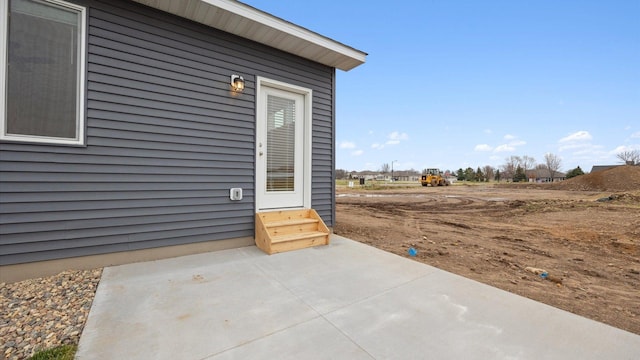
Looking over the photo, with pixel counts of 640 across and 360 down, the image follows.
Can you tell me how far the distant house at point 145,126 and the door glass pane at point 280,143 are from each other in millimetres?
17

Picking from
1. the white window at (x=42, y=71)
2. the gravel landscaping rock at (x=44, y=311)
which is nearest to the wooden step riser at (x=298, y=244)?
the gravel landscaping rock at (x=44, y=311)

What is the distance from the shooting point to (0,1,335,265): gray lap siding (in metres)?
2.31

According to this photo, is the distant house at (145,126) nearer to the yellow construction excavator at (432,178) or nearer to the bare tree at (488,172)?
the yellow construction excavator at (432,178)

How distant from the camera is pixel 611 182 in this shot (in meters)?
19.8

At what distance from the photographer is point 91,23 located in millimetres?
2510

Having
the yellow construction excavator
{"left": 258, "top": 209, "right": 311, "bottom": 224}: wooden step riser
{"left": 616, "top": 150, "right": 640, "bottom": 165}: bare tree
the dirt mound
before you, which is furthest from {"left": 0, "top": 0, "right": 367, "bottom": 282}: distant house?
{"left": 616, "top": 150, "right": 640, "bottom": 165}: bare tree

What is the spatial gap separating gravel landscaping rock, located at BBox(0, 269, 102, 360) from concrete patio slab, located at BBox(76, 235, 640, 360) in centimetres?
10

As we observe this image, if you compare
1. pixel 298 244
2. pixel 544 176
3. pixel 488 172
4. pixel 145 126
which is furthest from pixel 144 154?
pixel 544 176

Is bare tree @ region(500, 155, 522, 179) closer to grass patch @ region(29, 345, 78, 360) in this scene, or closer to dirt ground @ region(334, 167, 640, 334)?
dirt ground @ region(334, 167, 640, 334)

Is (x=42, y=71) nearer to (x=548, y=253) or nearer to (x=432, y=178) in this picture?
(x=548, y=253)

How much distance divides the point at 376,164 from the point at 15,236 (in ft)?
243

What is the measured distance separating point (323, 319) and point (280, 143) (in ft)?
8.78

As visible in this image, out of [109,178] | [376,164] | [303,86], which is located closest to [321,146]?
[303,86]

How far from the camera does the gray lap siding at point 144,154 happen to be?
7.57ft
